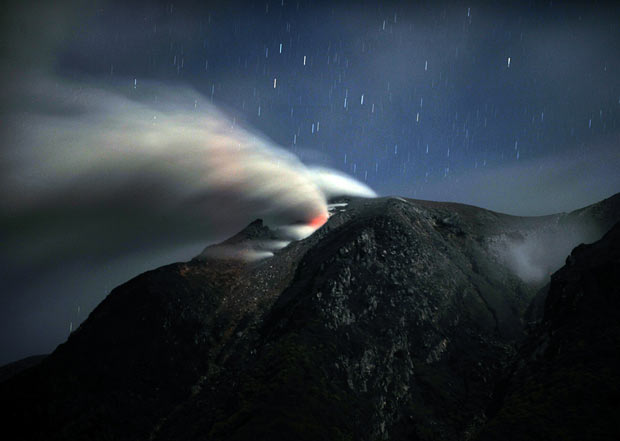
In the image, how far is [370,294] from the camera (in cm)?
9288

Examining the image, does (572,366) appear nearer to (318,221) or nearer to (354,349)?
(354,349)

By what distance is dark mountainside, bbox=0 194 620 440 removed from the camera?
6278cm

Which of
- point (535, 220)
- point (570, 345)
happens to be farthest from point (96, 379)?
point (535, 220)

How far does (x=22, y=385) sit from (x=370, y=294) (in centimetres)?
8341

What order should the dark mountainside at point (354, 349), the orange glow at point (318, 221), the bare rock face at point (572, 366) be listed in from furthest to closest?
the orange glow at point (318, 221) → the dark mountainside at point (354, 349) → the bare rock face at point (572, 366)

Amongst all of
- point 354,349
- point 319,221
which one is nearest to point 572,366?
point 354,349

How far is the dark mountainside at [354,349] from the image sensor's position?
62781mm

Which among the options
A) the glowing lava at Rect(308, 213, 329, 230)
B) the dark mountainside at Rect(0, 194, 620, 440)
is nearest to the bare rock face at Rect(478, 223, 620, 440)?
the dark mountainside at Rect(0, 194, 620, 440)

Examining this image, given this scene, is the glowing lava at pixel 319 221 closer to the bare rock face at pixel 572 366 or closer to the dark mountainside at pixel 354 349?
the dark mountainside at pixel 354 349

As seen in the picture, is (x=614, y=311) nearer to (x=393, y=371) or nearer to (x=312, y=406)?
(x=393, y=371)

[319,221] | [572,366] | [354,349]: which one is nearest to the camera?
[572,366]

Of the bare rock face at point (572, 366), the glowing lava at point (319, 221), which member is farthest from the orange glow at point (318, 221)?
the bare rock face at point (572, 366)

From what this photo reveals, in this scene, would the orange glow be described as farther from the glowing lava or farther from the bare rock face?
the bare rock face

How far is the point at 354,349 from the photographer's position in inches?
3108
